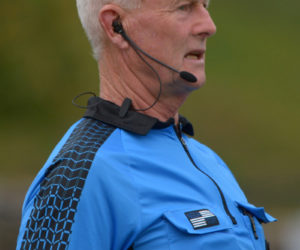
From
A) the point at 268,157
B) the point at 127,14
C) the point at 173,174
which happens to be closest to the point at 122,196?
the point at 173,174

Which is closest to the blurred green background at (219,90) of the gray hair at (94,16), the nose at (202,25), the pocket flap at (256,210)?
the pocket flap at (256,210)

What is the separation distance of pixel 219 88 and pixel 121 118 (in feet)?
22.9

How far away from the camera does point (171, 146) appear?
1.74 meters

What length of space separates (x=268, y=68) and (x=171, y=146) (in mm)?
7415

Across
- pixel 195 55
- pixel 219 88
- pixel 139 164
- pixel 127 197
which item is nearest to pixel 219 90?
pixel 219 88

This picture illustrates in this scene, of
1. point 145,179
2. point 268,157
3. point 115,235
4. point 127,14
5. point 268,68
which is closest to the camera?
point 115,235

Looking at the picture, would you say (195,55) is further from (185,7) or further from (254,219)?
(254,219)

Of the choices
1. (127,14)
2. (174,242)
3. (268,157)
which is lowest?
(268,157)

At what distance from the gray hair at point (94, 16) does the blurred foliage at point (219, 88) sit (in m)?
5.74

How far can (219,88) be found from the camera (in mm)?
8562

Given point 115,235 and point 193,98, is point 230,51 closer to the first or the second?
point 193,98

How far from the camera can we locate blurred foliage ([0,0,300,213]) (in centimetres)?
778

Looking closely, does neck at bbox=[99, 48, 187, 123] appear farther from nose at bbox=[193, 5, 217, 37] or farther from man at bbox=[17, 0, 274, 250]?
nose at bbox=[193, 5, 217, 37]

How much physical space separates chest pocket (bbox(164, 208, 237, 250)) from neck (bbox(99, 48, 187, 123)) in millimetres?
385
